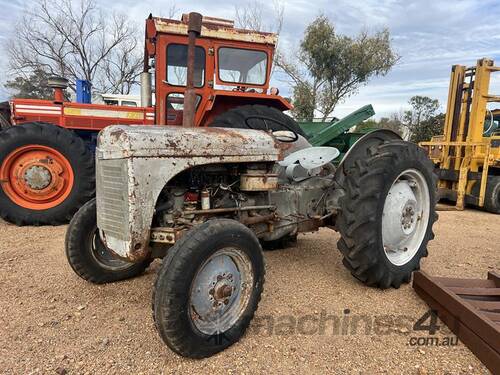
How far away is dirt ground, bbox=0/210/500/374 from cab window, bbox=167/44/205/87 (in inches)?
110

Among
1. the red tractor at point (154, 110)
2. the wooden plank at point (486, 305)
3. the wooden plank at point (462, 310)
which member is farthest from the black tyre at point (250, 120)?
the wooden plank at point (486, 305)

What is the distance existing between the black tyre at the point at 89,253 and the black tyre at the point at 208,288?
3.13ft

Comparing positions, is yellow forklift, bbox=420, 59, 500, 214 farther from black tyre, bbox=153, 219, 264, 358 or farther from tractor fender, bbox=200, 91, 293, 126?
black tyre, bbox=153, 219, 264, 358

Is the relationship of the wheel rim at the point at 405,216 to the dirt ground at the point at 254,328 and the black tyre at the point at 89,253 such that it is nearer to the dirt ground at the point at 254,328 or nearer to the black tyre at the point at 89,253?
the dirt ground at the point at 254,328

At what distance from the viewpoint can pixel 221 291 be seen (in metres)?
2.17

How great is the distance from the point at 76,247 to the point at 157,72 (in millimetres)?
3103

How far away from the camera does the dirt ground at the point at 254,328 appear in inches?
80.4

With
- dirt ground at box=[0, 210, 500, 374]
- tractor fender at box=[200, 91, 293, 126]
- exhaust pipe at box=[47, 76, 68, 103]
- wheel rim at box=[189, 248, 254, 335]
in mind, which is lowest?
dirt ground at box=[0, 210, 500, 374]

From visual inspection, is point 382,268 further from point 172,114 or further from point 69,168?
point 69,168

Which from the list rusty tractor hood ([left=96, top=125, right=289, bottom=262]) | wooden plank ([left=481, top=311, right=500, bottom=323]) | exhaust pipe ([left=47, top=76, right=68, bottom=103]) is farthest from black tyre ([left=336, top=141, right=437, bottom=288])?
exhaust pipe ([left=47, top=76, right=68, bottom=103])

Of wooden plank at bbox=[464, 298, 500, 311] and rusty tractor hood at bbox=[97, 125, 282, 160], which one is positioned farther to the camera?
wooden plank at bbox=[464, 298, 500, 311]

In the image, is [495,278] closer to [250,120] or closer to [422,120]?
[250,120]

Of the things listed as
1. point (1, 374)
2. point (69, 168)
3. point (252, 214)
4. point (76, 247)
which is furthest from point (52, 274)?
point (69, 168)

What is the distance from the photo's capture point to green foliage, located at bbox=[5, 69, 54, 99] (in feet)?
60.1
